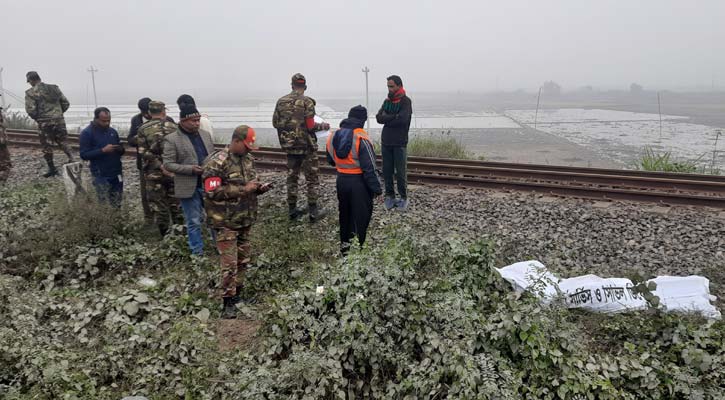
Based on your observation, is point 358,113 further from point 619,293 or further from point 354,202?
point 619,293

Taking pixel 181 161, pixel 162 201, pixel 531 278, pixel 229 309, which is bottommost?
pixel 229 309

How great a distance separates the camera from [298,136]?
750cm

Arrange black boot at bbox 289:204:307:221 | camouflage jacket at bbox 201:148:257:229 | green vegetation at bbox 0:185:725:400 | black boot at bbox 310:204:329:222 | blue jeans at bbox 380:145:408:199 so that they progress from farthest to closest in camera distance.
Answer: blue jeans at bbox 380:145:408:199
black boot at bbox 289:204:307:221
black boot at bbox 310:204:329:222
camouflage jacket at bbox 201:148:257:229
green vegetation at bbox 0:185:725:400

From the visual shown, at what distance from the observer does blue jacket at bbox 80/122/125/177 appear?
7324mm

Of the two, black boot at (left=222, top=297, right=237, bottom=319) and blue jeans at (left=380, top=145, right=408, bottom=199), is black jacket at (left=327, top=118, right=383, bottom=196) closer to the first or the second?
black boot at (left=222, top=297, right=237, bottom=319)

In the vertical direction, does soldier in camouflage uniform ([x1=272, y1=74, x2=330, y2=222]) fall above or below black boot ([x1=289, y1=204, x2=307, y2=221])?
above

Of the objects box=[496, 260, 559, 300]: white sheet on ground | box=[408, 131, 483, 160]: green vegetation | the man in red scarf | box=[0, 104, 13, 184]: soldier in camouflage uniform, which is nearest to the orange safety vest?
box=[496, 260, 559, 300]: white sheet on ground

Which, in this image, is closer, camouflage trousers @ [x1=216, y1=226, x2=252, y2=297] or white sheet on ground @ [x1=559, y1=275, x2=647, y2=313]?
white sheet on ground @ [x1=559, y1=275, x2=647, y2=313]

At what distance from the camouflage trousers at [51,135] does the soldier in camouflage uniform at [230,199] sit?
22.8 feet

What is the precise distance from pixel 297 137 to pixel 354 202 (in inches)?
77.2

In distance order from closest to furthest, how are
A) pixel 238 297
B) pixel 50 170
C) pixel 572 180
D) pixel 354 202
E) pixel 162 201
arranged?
1. pixel 238 297
2. pixel 354 202
3. pixel 162 201
4. pixel 572 180
5. pixel 50 170

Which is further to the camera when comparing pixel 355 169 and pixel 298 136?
pixel 298 136

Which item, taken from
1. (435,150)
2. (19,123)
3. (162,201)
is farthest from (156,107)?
(19,123)

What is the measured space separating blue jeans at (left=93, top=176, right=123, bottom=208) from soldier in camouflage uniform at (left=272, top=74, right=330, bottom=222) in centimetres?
253
